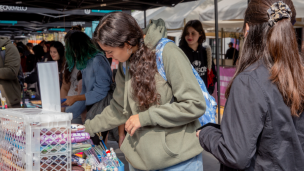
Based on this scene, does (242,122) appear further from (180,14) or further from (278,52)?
(180,14)

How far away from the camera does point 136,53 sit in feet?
5.79

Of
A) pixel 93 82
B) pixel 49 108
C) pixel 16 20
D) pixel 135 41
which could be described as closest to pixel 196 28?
pixel 93 82

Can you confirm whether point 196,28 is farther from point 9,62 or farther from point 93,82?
point 9,62

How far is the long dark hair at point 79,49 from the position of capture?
3.24m

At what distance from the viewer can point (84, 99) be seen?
124 inches

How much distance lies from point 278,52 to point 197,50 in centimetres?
374

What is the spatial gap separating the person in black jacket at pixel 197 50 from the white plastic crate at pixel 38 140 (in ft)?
11.5

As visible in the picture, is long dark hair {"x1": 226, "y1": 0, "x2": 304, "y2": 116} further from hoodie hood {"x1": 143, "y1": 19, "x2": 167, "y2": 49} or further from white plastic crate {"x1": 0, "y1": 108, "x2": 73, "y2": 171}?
white plastic crate {"x1": 0, "y1": 108, "x2": 73, "y2": 171}

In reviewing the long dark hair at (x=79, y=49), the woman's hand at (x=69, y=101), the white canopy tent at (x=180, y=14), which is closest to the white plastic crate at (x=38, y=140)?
the woman's hand at (x=69, y=101)

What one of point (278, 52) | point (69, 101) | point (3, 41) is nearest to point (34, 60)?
point (3, 41)

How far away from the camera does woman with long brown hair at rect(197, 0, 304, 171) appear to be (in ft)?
3.82

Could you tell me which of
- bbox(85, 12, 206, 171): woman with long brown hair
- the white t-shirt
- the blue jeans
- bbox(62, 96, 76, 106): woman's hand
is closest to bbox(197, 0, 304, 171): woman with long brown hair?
bbox(85, 12, 206, 171): woman with long brown hair

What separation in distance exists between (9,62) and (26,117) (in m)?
3.03

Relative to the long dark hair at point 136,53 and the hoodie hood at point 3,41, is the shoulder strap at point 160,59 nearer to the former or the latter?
the long dark hair at point 136,53
